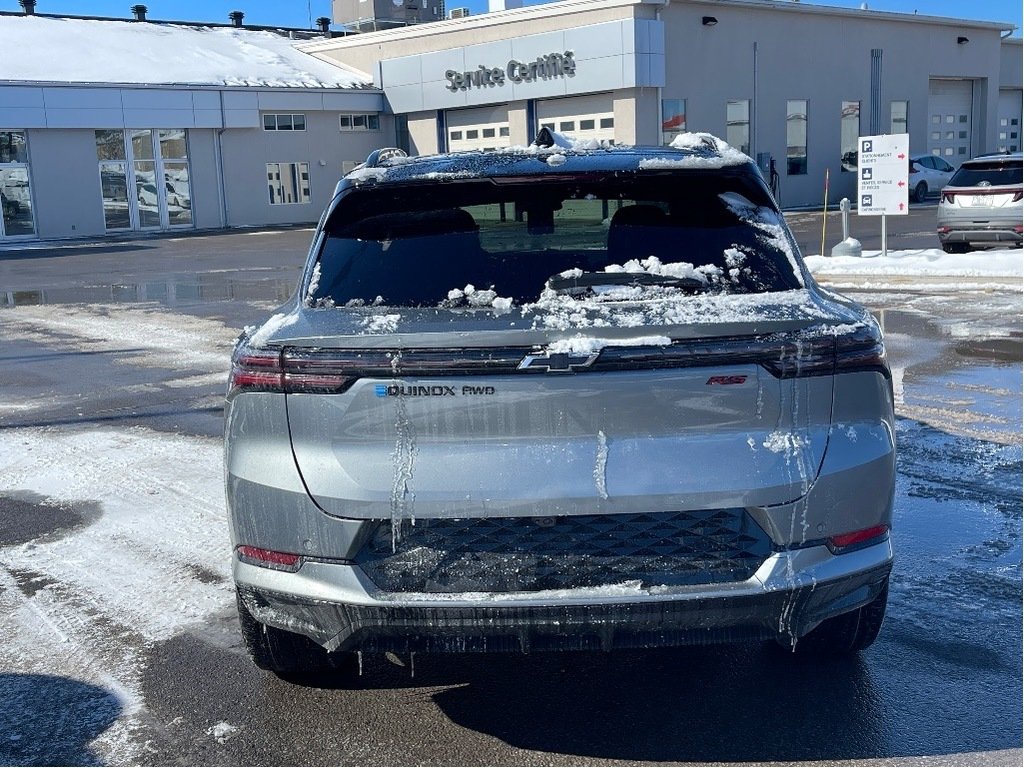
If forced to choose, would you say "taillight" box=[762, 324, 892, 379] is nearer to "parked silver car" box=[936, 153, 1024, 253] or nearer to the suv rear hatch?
the suv rear hatch

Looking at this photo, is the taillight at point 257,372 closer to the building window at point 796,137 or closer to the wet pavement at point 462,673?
the wet pavement at point 462,673

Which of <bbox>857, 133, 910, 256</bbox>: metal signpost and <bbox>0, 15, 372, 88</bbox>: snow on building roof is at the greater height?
<bbox>0, 15, 372, 88</bbox>: snow on building roof

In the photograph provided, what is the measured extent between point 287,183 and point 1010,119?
34067 mm

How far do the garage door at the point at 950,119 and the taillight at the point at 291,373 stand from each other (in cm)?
4641

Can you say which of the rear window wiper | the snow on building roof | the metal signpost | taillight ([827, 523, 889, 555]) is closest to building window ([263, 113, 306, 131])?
the snow on building roof

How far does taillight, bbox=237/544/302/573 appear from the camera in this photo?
3.20 meters

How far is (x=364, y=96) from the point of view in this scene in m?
44.5

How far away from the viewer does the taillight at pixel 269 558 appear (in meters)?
3.20

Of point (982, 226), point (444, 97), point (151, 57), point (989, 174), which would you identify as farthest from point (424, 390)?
point (151, 57)

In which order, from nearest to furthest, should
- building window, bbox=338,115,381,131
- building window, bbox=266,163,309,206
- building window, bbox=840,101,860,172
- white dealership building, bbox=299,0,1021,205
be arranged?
white dealership building, bbox=299,0,1021,205 → building window, bbox=840,101,860,172 → building window, bbox=266,163,309,206 → building window, bbox=338,115,381,131

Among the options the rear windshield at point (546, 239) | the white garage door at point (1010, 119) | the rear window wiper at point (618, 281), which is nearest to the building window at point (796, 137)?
the white garage door at point (1010, 119)

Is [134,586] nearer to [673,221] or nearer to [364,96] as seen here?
[673,221]

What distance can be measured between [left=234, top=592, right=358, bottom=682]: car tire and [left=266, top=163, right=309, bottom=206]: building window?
41387 millimetres

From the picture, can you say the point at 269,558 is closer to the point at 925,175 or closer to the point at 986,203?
the point at 986,203
